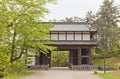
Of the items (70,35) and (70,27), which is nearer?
(70,35)

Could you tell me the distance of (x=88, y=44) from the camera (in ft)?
143

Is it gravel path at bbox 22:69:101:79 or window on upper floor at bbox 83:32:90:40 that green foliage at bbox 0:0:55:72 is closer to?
gravel path at bbox 22:69:101:79

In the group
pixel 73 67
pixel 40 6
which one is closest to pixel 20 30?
pixel 40 6

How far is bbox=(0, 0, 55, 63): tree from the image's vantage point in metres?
13.0

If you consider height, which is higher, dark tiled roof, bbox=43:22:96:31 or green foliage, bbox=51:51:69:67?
dark tiled roof, bbox=43:22:96:31

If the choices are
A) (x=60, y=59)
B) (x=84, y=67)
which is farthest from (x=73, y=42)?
(x=60, y=59)

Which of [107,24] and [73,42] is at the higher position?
[107,24]

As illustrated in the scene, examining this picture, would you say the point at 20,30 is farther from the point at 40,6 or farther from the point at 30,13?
the point at 40,6

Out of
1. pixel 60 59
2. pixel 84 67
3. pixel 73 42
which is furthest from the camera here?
pixel 60 59

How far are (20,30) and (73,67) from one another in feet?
86.2

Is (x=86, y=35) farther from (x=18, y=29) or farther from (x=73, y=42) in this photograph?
(x=18, y=29)

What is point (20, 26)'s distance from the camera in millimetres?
15516

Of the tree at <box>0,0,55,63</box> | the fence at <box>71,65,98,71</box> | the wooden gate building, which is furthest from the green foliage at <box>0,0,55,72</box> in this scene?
the wooden gate building

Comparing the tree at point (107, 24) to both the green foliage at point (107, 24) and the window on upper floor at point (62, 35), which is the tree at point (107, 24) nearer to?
the green foliage at point (107, 24)
